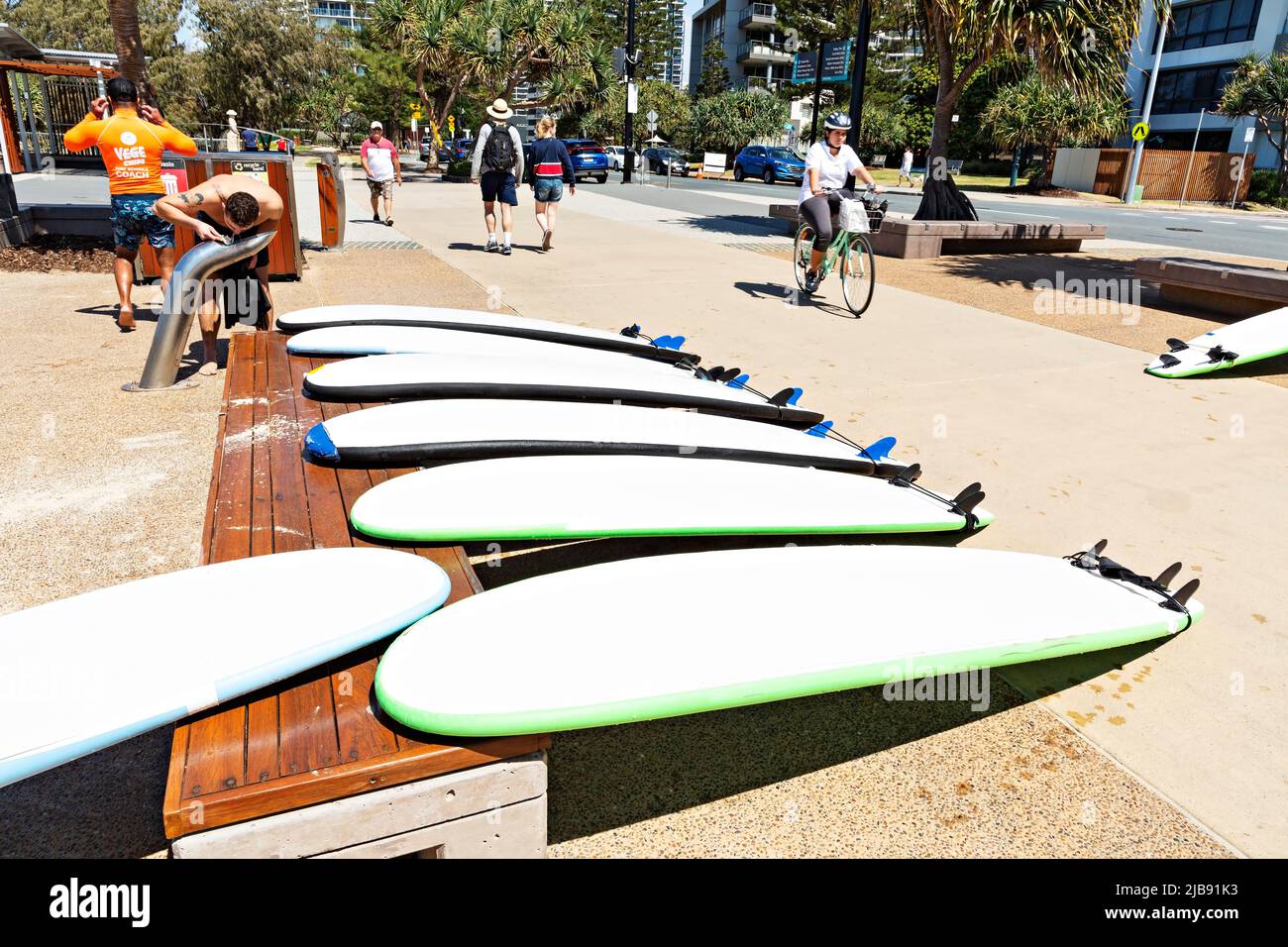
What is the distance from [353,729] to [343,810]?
186 mm

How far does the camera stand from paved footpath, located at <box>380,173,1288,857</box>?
2.75 metres

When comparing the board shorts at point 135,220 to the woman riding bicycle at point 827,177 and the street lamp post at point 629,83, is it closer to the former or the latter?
the woman riding bicycle at point 827,177

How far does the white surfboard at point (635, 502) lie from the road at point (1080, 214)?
13766 mm

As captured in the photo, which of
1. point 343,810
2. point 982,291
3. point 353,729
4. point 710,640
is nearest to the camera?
point 343,810

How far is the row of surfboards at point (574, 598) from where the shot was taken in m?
2.01

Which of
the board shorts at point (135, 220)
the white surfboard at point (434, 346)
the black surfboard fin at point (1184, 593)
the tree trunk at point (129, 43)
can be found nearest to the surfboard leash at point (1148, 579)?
the black surfboard fin at point (1184, 593)

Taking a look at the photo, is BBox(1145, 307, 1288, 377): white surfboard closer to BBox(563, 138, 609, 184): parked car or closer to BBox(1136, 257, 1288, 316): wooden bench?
BBox(1136, 257, 1288, 316): wooden bench

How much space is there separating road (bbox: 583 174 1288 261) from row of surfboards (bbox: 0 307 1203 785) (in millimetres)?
13715

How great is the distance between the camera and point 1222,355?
22.5ft

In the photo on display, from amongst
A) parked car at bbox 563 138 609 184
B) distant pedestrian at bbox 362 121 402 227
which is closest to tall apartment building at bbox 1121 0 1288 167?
parked car at bbox 563 138 609 184
